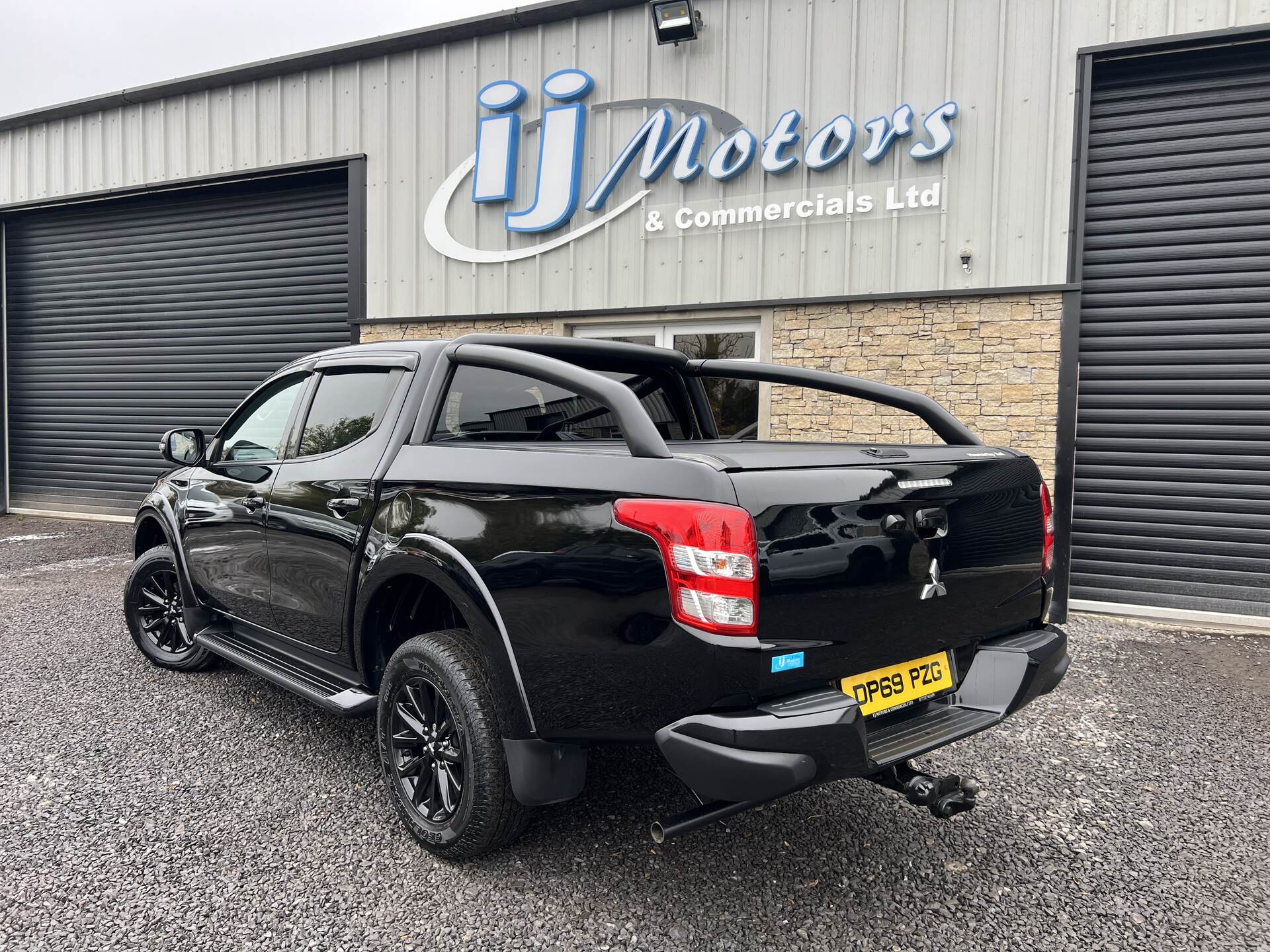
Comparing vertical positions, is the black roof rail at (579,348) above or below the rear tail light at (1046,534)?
above

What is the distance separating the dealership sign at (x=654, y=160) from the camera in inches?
259

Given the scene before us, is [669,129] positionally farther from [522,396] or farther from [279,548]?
[279,548]

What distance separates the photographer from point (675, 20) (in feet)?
23.2

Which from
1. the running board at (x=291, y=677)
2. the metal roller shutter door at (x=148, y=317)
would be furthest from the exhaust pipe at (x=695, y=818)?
the metal roller shutter door at (x=148, y=317)

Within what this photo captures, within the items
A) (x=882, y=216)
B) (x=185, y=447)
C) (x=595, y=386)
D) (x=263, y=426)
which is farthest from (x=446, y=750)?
(x=882, y=216)

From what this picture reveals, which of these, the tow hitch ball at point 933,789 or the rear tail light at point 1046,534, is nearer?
the tow hitch ball at point 933,789

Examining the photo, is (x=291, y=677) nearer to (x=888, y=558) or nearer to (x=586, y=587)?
(x=586, y=587)

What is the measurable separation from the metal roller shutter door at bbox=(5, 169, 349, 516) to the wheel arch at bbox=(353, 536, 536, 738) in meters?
7.08

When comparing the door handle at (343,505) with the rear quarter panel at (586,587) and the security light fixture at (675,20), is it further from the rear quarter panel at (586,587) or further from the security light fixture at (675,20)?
the security light fixture at (675,20)

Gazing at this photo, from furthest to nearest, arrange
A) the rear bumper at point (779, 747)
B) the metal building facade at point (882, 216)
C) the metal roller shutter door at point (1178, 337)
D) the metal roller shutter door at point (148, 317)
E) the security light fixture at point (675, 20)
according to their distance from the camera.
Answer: the metal roller shutter door at point (148, 317)
the security light fixture at point (675, 20)
the metal building facade at point (882, 216)
the metal roller shutter door at point (1178, 337)
the rear bumper at point (779, 747)

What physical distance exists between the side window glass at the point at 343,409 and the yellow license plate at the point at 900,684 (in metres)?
1.96

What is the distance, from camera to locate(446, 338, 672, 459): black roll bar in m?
2.15

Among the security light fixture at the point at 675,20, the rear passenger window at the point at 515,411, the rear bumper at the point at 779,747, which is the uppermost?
the security light fixture at the point at 675,20

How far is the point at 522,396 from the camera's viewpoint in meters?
3.21
